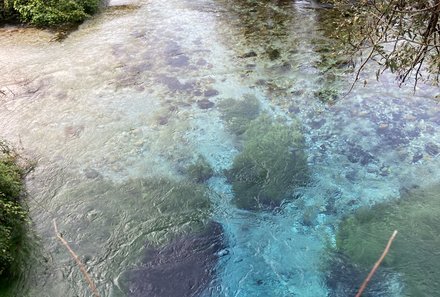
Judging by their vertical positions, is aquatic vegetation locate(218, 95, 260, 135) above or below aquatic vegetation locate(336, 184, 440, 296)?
above

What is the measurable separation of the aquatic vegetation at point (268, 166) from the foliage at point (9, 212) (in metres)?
2.30

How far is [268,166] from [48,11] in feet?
19.8

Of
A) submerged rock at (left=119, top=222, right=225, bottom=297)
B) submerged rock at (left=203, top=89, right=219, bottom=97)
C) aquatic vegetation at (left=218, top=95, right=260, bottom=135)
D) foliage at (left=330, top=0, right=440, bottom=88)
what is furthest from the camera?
submerged rock at (left=203, top=89, right=219, bottom=97)

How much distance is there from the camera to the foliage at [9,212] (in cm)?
419

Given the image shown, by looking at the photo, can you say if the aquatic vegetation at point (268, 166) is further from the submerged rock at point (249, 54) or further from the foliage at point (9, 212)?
the foliage at point (9, 212)

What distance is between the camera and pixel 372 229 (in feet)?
14.8

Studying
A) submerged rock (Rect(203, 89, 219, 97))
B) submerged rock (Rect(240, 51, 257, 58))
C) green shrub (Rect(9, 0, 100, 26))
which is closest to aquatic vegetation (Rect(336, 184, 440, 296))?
submerged rock (Rect(203, 89, 219, 97))

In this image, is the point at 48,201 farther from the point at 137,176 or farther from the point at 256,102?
the point at 256,102

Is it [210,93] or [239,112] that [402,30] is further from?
[210,93]

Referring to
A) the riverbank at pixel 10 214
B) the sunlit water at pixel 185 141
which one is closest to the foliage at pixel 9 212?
the riverbank at pixel 10 214

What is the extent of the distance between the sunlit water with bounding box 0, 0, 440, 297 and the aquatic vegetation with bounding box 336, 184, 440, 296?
0.16 metres

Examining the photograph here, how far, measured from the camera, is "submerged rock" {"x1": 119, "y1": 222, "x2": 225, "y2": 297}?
160 inches

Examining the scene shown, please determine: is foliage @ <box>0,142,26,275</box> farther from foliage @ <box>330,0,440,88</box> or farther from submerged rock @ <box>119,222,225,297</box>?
foliage @ <box>330,0,440,88</box>

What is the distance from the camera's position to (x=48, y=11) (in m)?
8.81
